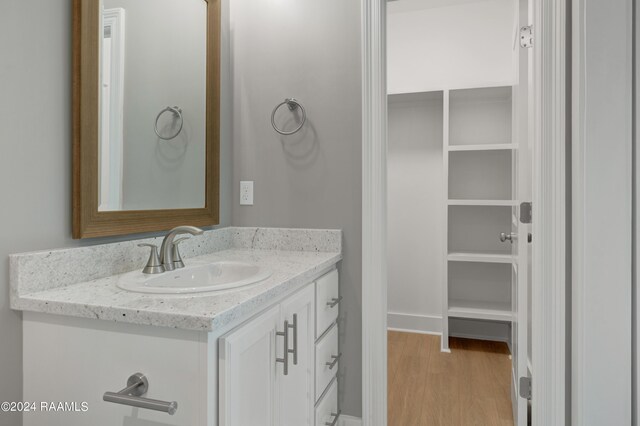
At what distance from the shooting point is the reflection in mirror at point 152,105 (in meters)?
1.24

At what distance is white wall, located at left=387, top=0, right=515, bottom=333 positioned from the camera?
9.70ft

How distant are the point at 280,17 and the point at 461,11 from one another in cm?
188

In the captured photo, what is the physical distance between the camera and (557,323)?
1367 millimetres

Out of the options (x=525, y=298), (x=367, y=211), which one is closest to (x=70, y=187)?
(x=367, y=211)

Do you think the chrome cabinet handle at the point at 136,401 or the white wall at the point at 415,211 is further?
the white wall at the point at 415,211

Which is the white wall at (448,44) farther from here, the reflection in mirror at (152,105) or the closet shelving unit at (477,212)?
the reflection in mirror at (152,105)

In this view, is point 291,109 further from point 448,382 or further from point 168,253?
point 448,382

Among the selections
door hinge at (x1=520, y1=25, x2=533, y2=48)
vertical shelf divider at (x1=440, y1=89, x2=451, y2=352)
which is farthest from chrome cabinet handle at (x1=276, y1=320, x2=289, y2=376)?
vertical shelf divider at (x1=440, y1=89, x2=451, y2=352)

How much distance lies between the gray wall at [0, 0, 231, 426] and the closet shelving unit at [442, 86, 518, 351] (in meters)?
2.43

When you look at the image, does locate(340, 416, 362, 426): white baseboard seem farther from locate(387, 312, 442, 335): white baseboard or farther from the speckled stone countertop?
locate(387, 312, 442, 335): white baseboard

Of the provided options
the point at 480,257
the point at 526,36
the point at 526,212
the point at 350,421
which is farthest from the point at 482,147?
the point at 350,421

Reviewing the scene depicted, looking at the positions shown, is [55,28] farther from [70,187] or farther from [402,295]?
[402,295]

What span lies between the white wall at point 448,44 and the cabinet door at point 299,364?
7.23ft

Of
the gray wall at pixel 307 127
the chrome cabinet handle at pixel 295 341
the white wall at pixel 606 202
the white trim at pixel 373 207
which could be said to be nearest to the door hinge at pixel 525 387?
the white wall at pixel 606 202
